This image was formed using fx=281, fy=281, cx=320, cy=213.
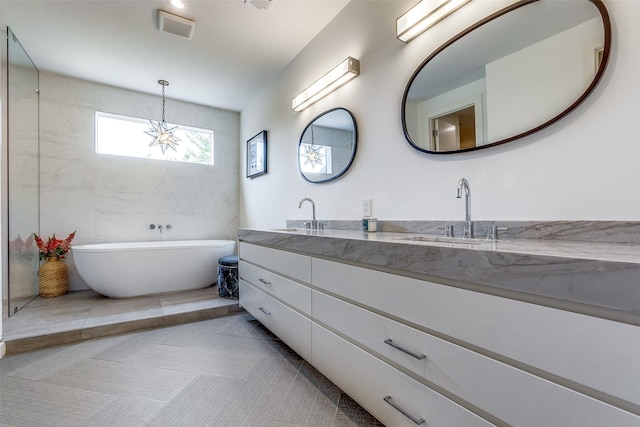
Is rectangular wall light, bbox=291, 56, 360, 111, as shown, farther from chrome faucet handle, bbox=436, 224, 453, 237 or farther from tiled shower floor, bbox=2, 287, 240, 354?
tiled shower floor, bbox=2, 287, 240, 354

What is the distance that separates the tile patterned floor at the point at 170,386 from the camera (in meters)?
1.32

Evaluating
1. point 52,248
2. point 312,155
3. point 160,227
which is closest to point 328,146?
point 312,155

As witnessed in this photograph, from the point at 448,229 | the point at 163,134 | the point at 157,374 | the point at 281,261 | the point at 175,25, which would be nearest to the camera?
the point at 448,229

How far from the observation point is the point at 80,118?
330 cm

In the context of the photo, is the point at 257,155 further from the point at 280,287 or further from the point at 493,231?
the point at 493,231

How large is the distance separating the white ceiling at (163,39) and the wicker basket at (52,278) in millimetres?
2120

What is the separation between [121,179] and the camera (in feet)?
11.6

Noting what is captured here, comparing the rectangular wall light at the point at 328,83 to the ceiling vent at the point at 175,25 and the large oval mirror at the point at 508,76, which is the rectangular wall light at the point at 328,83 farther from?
the ceiling vent at the point at 175,25

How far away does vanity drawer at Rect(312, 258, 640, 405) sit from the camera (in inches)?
23.0

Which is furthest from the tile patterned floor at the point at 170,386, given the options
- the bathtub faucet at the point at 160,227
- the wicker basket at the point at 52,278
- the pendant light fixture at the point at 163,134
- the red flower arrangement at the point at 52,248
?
the pendant light fixture at the point at 163,134

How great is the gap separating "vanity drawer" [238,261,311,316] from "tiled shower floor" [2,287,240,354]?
2.16 ft

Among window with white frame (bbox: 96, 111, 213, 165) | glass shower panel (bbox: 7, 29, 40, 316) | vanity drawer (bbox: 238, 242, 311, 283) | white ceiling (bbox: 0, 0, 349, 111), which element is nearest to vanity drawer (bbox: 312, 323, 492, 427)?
vanity drawer (bbox: 238, 242, 311, 283)

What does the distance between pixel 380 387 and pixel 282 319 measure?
869mm

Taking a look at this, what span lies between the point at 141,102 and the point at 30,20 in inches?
52.7
